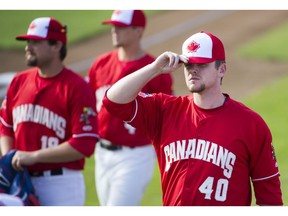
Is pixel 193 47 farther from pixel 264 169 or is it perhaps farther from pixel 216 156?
pixel 264 169

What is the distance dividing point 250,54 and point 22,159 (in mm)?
10103

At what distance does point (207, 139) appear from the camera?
18.0 feet

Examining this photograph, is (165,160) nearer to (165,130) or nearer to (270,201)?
(165,130)

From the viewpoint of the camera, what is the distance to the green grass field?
1015cm

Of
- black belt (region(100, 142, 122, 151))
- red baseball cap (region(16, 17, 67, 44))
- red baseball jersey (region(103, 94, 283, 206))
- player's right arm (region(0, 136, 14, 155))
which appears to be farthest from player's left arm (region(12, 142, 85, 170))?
red baseball jersey (region(103, 94, 283, 206))

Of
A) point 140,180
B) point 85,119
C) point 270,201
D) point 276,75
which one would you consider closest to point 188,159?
point 270,201

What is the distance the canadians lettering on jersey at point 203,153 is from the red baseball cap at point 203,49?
49cm

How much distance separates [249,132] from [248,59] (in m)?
10.9

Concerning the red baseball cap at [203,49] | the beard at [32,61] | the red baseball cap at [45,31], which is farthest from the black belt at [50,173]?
the red baseball cap at [203,49]

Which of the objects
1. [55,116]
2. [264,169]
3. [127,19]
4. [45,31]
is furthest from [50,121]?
[264,169]

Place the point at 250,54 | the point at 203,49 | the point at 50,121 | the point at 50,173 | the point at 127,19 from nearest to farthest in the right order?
1. the point at 203,49
2. the point at 50,121
3. the point at 50,173
4. the point at 127,19
5. the point at 250,54

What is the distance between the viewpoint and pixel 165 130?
559cm

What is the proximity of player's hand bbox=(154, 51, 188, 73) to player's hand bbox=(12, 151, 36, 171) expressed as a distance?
176 cm

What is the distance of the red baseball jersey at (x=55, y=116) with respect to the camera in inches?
274
